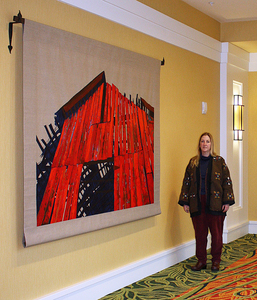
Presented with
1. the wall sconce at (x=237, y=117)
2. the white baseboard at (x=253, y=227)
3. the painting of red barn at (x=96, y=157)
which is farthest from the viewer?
the white baseboard at (x=253, y=227)

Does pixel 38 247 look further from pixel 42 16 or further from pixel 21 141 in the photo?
pixel 42 16

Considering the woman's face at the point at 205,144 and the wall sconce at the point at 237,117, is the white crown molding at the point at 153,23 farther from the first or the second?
the woman's face at the point at 205,144

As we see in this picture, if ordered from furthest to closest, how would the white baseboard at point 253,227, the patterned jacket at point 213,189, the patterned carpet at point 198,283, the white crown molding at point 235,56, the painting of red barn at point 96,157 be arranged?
the white baseboard at point 253,227 < the white crown molding at point 235,56 < the patterned jacket at point 213,189 < the patterned carpet at point 198,283 < the painting of red barn at point 96,157

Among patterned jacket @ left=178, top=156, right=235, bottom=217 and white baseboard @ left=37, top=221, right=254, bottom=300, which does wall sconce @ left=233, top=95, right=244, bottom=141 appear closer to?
patterned jacket @ left=178, top=156, right=235, bottom=217

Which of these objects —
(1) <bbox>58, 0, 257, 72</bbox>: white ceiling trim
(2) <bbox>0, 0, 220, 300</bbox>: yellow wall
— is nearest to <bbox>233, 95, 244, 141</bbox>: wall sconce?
(2) <bbox>0, 0, 220, 300</bbox>: yellow wall

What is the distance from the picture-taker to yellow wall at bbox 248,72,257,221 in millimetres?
6938

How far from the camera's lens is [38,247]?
3.21 meters

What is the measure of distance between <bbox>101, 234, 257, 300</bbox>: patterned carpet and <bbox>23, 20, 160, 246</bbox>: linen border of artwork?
0.70 m

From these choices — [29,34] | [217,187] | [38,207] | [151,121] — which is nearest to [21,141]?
[38,207]

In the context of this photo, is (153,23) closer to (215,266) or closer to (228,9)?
(228,9)

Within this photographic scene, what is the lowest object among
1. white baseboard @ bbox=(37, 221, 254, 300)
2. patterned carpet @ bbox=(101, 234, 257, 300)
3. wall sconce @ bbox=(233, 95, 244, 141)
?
patterned carpet @ bbox=(101, 234, 257, 300)

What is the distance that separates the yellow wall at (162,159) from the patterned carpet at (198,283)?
0.89 ft

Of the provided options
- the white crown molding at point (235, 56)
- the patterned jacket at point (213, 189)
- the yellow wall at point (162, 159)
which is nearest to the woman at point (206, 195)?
the patterned jacket at point (213, 189)

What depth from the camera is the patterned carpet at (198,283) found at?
392 cm
